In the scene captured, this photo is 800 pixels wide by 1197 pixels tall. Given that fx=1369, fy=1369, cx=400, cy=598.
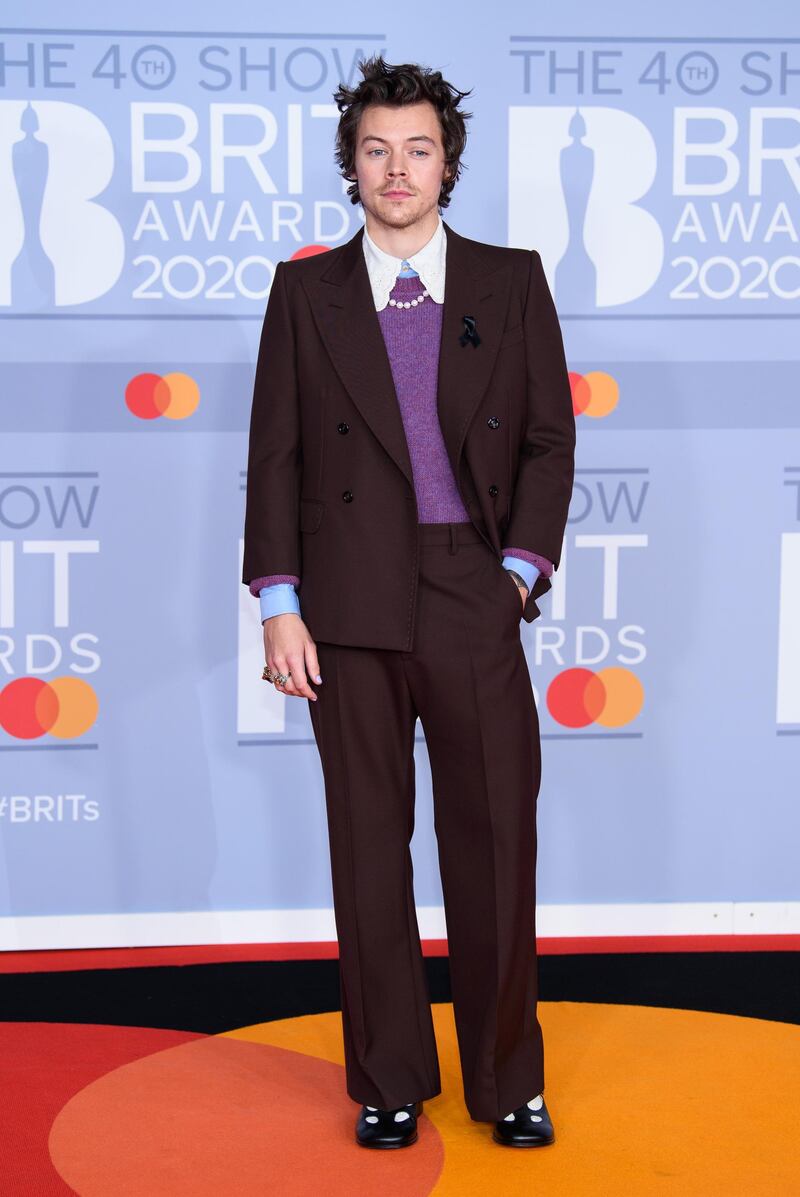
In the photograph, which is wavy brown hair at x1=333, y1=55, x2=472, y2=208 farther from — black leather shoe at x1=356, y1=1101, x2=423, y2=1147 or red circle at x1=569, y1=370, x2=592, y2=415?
black leather shoe at x1=356, y1=1101, x2=423, y2=1147

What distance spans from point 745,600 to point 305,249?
1353 millimetres

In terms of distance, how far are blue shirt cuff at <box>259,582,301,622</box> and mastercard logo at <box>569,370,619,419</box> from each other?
1265 mm

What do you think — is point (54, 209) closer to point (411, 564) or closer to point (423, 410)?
point (423, 410)

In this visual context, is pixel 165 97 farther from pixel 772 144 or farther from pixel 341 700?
pixel 341 700

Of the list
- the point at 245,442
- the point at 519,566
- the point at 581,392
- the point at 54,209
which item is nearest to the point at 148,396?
the point at 245,442

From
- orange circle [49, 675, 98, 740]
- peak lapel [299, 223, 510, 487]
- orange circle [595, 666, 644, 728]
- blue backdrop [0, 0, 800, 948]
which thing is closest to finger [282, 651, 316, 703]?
peak lapel [299, 223, 510, 487]

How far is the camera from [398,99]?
2.17 m

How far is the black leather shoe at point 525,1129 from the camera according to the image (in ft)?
7.28

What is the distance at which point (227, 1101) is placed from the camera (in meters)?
2.42

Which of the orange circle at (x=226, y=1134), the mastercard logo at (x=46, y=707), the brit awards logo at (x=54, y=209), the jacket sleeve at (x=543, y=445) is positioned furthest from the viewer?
the mastercard logo at (x=46, y=707)

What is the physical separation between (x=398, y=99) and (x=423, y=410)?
493 mm

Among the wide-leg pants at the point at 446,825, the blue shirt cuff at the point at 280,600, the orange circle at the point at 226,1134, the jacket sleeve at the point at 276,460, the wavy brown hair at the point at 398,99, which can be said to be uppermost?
the wavy brown hair at the point at 398,99

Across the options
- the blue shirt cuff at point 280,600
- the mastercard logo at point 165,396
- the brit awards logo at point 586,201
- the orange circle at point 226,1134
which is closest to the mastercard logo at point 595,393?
the brit awards logo at point 586,201

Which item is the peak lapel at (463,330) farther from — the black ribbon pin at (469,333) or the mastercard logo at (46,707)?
the mastercard logo at (46,707)
